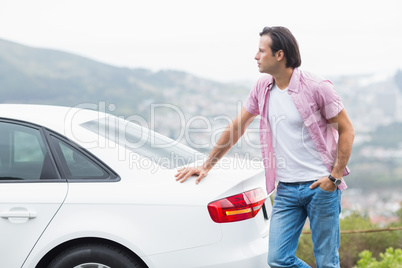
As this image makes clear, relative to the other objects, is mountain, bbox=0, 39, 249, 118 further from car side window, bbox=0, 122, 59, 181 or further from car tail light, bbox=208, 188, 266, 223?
car tail light, bbox=208, 188, 266, 223

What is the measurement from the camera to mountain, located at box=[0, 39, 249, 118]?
5078 centimetres

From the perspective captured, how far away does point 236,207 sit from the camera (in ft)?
8.94

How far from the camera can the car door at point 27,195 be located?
268cm

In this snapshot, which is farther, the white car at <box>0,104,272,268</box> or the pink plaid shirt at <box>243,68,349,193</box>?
the pink plaid shirt at <box>243,68,349,193</box>

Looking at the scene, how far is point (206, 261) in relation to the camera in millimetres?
2650

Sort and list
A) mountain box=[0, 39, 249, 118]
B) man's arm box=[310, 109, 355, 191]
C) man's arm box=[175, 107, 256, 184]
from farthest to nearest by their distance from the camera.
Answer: mountain box=[0, 39, 249, 118]
man's arm box=[175, 107, 256, 184]
man's arm box=[310, 109, 355, 191]

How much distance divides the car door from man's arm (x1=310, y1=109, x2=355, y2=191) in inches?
58.3

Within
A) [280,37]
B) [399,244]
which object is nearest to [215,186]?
[280,37]

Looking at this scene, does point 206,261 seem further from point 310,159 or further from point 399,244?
point 399,244

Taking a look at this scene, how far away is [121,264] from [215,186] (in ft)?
2.19

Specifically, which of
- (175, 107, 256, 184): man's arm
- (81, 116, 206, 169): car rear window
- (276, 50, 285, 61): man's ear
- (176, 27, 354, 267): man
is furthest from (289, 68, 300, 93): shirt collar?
(81, 116, 206, 169): car rear window

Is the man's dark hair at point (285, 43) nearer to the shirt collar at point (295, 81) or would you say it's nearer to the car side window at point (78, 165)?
the shirt collar at point (295, 81)

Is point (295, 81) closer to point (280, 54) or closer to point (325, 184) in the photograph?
point (280, 54)

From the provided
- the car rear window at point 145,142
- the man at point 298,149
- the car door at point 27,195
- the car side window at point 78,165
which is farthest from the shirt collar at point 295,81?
the car door at point 27,195
